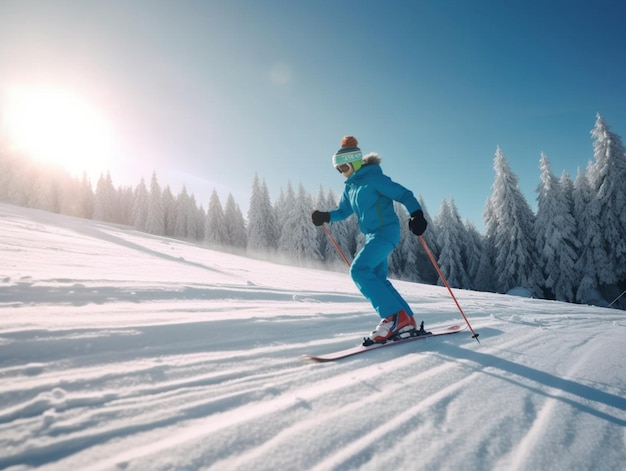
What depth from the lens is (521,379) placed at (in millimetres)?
1979

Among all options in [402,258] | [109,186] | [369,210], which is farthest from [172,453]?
[109,186]

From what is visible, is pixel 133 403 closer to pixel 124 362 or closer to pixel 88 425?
pixel 88 425

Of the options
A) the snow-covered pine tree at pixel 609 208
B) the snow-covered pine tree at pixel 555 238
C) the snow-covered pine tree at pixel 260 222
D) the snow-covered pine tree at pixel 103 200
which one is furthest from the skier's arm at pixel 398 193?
the snow-covered pine tree at pixel 103 200

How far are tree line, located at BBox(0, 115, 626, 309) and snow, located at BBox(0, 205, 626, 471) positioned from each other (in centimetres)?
2975

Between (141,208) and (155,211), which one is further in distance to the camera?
(141,208)

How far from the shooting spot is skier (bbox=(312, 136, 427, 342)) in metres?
2.83

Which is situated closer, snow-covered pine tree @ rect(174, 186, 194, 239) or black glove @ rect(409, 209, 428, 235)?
black glove @ rect(409, 209, 428, 235)

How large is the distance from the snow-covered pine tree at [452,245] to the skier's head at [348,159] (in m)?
33.3

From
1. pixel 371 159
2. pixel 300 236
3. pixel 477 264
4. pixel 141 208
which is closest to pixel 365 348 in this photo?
pixel 371 159

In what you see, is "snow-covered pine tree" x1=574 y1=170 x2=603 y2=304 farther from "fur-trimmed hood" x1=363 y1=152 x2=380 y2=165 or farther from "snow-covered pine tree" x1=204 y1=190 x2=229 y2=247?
"snow-covered pine tree" x1=204 y1=190 x2=229 y2=247

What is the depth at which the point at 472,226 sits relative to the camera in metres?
42.0

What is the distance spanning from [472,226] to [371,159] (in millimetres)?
44315

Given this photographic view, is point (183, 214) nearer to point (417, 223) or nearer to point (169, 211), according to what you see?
point (169, 211)

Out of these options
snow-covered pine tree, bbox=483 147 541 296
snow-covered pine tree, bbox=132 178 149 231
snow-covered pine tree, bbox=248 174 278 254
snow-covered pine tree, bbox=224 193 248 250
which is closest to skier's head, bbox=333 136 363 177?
snow-covered pine tree, bbox=483 147 541 296
